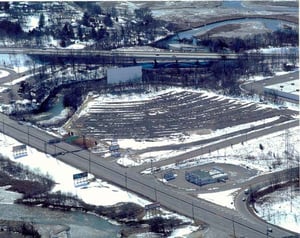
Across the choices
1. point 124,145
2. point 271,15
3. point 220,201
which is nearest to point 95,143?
point 124,145

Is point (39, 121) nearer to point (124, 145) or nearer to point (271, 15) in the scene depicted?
point (124, 145)

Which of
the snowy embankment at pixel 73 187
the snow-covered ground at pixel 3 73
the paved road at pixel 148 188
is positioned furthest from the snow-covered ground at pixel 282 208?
the snow-covered ground at pixel 3 73

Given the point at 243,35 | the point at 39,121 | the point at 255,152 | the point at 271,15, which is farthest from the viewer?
the point at 271,15

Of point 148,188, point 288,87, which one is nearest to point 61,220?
point 148,188

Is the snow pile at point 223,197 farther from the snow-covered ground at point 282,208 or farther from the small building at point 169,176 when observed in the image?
the small building at point 169,176

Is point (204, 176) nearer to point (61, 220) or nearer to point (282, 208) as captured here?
point (282, 208)

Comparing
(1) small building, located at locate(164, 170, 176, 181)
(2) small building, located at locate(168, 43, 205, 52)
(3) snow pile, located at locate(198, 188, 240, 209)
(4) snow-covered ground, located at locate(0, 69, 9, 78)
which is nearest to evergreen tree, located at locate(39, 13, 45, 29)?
(2) small building, located at locate(168, 43, 205, 52)
